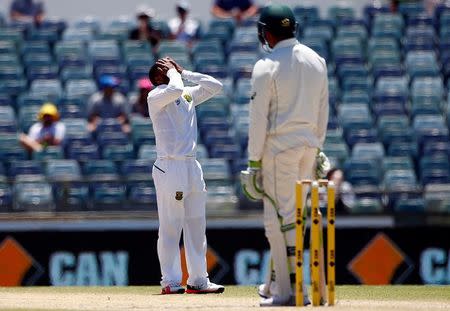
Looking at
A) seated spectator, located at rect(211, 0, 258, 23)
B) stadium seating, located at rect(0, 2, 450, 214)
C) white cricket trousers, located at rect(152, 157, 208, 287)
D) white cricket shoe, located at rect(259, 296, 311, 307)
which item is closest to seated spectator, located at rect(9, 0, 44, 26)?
stadium seating, located at rect(0, 2, 450, 214)

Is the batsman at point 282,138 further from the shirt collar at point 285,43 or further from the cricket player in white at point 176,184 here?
the cricket player in white at point 176,184

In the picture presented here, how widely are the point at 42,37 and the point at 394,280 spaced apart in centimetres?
745

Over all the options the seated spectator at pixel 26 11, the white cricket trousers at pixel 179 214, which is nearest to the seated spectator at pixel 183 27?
the seated spectator at pixel 26 11

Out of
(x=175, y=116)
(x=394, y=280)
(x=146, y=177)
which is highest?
(x=175, y=116)

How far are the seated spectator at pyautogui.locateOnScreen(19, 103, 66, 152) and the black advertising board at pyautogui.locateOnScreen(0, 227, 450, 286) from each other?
200cm

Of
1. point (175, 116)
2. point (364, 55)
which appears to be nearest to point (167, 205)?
point (175, 116)

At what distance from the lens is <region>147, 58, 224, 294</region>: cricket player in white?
11.1m

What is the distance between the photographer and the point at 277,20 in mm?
9422

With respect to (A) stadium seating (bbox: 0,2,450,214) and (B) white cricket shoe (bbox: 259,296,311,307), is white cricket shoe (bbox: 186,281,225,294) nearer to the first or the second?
(B) white cricket shoe (bbox: 259,296,311,307)

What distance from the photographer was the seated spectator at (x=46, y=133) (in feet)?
56.9

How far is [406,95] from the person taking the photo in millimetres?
18781

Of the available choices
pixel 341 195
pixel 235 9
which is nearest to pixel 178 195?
pixel 341 195

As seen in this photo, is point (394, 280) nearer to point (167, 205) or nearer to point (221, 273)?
point (221, 273)

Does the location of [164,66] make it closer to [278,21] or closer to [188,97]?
[188,97]
